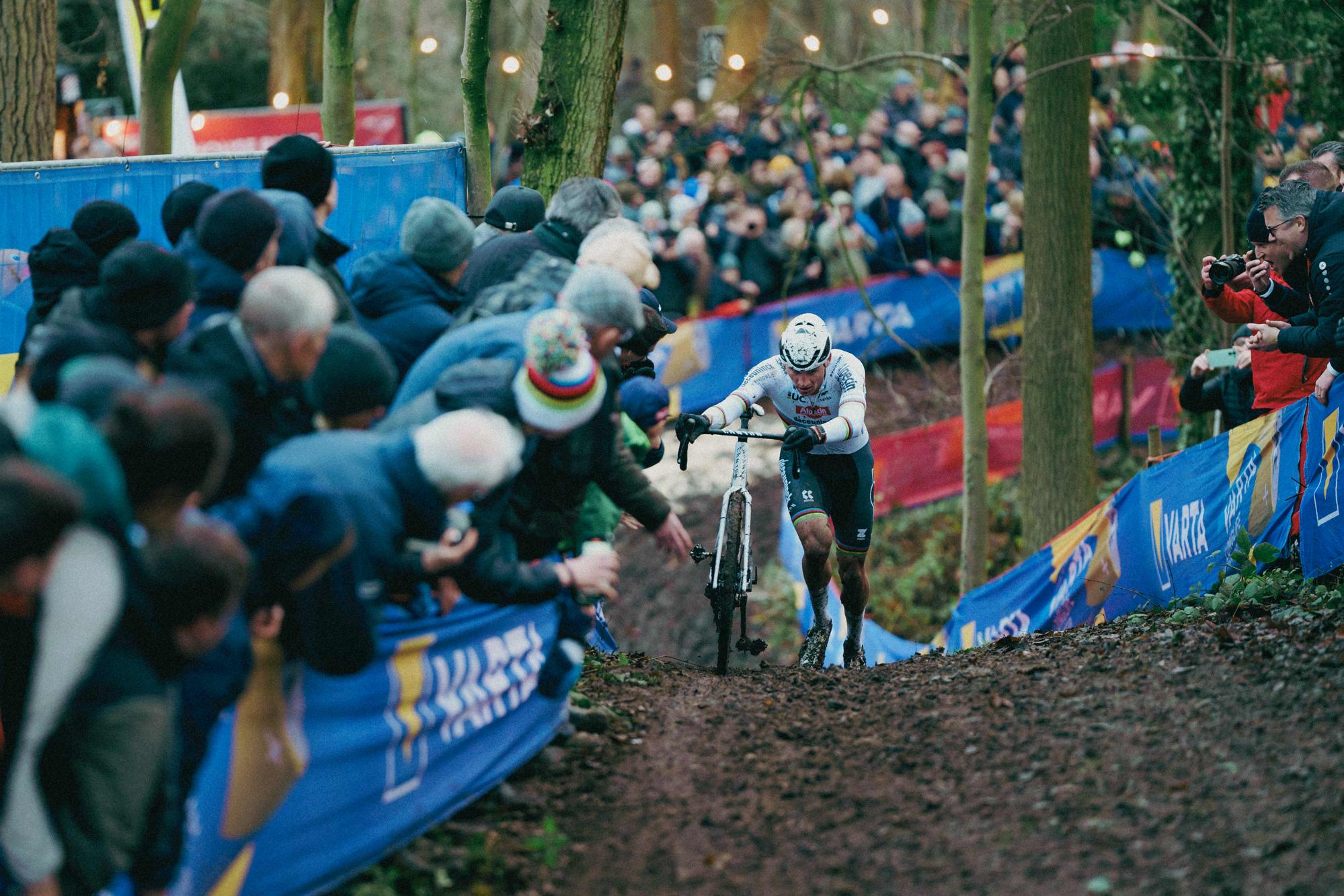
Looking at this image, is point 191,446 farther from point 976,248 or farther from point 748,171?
point 748,171

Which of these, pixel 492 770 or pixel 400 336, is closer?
pixel 492 770

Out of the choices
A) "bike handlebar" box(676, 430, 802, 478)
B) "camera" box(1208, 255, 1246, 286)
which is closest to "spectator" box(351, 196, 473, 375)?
"bike handlebar" box(676, 430, 802, 478)

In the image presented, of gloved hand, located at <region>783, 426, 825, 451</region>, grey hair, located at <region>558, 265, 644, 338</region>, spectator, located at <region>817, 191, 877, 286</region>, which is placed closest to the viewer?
grey hair, located at <region>558, 265, 644, 338</region>

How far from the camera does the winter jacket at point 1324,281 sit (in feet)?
22.4

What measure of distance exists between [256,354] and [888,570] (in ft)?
43.2

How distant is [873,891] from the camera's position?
4523mm

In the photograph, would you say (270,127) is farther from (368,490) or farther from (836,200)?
(368,490)

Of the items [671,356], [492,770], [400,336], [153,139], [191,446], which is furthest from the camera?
[671,356]

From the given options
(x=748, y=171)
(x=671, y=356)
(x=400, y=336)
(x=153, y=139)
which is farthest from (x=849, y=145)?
(x=400, y=336)

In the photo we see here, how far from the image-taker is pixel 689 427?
800 cm

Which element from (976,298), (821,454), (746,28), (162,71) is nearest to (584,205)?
(821,454)

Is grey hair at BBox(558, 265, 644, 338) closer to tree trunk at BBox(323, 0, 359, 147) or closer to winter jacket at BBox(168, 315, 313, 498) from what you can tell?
winter jacket at BBox(168, 315, 313, 498)

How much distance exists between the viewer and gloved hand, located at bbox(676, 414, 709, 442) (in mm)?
7973

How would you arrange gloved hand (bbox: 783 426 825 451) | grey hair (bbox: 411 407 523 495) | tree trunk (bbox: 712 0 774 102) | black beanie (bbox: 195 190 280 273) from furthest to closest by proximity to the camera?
tree trunk (bbox: 712 0 774 102) < gloved hand (bbox: 783 426 825 451) < black beanie (bbox: 195 190 280 273) < grey hair (bbox: 411 407 523 495)
